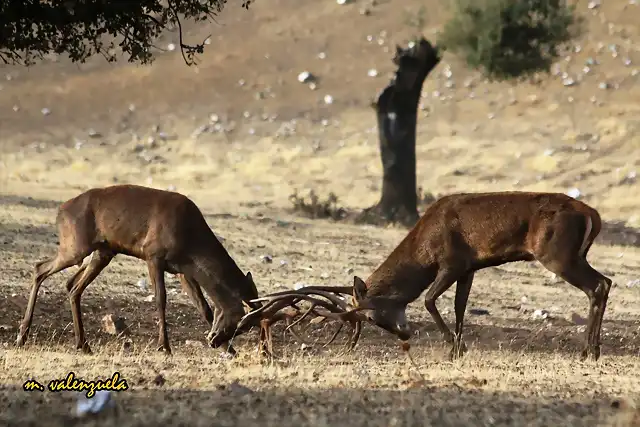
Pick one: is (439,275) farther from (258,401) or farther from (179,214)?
(258,401)

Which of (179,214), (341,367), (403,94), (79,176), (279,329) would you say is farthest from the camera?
(79,176)

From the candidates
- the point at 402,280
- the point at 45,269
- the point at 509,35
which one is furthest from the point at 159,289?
the point at 509,35

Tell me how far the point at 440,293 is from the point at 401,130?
12863 millimetres

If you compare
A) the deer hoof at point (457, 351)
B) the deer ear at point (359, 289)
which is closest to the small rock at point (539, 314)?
the deer hoof at point (457, 351)

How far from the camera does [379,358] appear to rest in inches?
420

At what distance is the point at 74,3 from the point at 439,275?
3.97 m

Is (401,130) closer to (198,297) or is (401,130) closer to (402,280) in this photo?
(402,280)

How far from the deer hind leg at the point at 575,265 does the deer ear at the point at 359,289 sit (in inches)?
64.6

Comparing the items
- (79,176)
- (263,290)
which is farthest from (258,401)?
(79,176)

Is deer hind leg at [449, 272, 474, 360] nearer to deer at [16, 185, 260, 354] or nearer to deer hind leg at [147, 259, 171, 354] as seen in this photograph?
deer at [16, 185, 260, 354]

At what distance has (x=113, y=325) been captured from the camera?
11820 mm

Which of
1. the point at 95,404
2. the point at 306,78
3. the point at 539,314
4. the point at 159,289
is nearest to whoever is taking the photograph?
the point at 95,404

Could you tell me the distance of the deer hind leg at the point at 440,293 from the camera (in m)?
10.8
